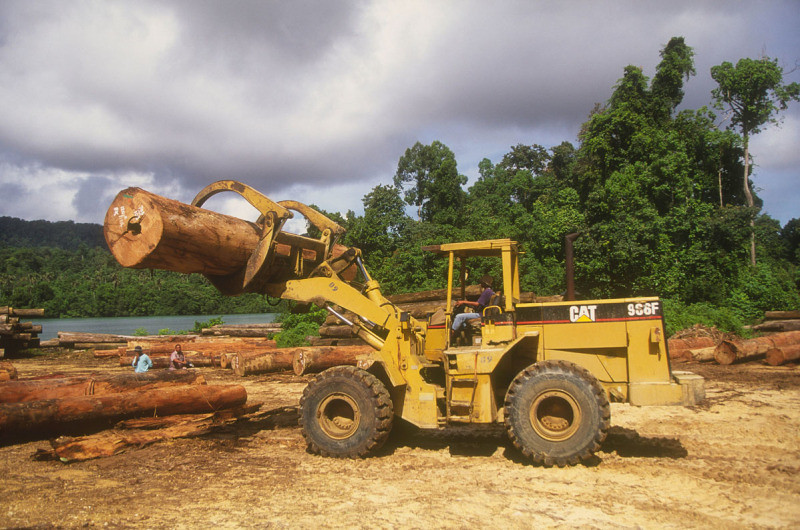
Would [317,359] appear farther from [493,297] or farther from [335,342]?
[493,297]

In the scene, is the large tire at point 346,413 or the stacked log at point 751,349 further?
the stacked log at point 751,349

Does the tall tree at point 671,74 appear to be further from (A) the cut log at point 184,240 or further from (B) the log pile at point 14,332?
(B) the log pile at point 14,332

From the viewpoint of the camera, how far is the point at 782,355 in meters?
15.5

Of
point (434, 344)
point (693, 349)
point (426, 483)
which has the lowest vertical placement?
point (426, 483)

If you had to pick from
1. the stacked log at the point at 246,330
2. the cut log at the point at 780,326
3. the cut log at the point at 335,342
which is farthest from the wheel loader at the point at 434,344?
the stacked log at the point at 246,330

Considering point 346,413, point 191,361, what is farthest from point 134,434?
point 191,361

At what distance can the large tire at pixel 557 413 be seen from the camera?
20.5ft

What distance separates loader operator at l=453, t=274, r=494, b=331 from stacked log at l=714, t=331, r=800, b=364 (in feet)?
39.2

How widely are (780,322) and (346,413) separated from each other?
19.0 metres

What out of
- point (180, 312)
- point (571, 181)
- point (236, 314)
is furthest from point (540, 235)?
point (236, 314)

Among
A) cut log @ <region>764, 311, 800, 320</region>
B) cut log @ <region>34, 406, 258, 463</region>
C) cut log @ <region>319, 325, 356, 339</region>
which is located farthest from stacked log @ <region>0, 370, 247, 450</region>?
cut log @ <region>764, 311, 800, 320</region>

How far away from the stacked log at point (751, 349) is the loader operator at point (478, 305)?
470 inches

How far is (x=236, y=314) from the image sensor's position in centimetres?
11200

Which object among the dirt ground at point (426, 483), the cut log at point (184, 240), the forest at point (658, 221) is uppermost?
the forest at point (658, 221)
